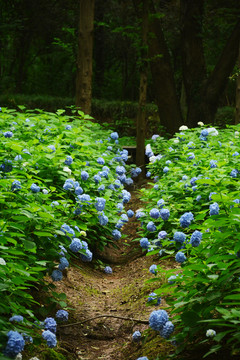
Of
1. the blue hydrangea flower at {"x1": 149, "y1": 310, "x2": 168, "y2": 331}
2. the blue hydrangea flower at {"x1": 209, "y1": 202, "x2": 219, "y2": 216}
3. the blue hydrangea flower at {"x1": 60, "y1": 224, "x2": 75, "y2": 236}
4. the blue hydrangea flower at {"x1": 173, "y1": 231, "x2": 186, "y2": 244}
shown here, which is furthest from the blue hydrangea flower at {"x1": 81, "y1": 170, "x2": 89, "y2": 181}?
the blue hydrangea flower at {"x1": 149, "y1": 310, "x2": 168, "y2": 331}

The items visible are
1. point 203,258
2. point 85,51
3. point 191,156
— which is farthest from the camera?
point 85,51

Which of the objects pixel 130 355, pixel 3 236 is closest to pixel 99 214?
pixel 130 355

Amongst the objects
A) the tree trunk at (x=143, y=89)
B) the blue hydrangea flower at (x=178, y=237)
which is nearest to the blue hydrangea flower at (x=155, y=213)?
the blue hydrangea flower at (x=178, y=237)

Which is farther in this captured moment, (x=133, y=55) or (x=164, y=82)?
(x=133, y=55)

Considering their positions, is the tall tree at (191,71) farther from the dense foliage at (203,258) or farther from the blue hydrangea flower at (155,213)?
the blue hydrangea flower at (155,213)

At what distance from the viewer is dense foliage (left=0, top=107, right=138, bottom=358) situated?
2646mm

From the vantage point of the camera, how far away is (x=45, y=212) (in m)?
3.28

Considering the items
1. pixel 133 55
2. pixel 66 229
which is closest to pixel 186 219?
pixel 66 229

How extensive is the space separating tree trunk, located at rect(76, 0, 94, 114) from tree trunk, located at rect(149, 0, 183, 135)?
2.20 metres

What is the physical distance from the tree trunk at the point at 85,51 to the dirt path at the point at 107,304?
13.0 feet

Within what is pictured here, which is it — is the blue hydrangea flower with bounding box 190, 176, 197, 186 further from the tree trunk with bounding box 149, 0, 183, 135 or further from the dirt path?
the tree trunk with bounding box 149, 0, 183, 135

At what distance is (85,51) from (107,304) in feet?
18.4

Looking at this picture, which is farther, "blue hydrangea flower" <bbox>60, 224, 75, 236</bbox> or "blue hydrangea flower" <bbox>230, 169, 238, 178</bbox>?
"blue hydrangea flower" <bbox>230, 169, 238, 178</bbox>

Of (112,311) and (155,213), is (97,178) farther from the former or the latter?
(112,311)
